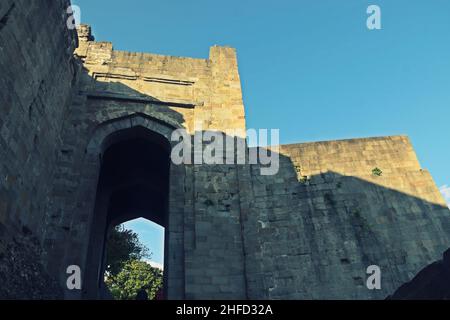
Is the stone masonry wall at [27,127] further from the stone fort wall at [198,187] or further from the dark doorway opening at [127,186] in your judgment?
the dark doorway opening at [127,186]

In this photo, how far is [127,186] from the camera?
1427 centimetres

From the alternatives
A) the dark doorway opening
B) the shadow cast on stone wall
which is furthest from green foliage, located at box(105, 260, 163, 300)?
the shadow cast on stone wall

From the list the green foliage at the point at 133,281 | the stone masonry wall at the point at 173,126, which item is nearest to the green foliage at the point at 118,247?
the green foliage at the point at 133,281

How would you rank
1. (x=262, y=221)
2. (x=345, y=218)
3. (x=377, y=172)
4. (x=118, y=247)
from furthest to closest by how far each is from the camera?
(x=118, y=247)
(x=377, y=172)
(x=262, y=221)
(x=345, y=218)

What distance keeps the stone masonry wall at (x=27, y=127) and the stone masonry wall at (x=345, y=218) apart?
5414 mm

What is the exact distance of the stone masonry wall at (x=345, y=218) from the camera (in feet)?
38.2

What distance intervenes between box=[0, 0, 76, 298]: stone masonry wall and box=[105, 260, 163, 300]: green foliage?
25741 millimetres

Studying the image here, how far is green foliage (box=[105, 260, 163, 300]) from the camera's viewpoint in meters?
32.3

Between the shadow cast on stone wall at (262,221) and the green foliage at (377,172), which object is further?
the green foliage at (377,172)

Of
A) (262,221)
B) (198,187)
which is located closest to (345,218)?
(262,221)

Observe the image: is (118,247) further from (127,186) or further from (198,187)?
(198,187)

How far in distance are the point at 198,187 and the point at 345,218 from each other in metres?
6.02
